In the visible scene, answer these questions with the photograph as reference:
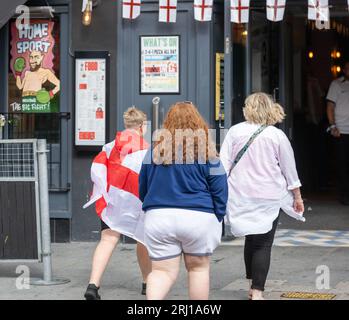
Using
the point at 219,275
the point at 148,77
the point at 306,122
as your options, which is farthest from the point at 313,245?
the point at 306,122

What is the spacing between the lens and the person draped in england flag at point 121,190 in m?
7.94

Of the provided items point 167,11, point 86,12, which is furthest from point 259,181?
point 86,12

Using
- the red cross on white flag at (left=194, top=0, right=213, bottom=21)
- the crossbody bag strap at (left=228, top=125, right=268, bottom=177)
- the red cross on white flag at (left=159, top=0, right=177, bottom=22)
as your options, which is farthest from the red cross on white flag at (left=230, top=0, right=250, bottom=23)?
the crossbody bag strap at (left=228, top=125, right=268, bottom=177)

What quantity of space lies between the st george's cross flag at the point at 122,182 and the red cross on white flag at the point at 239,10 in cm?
309

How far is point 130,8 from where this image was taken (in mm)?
10594

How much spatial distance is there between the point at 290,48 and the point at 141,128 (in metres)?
6.22

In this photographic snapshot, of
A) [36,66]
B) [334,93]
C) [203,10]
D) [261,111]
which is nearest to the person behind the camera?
[261,111]

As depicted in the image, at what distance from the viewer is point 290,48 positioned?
1377 cm

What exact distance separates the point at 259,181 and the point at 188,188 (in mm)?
1381

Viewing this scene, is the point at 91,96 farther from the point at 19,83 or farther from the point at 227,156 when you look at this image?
the point at 227,156

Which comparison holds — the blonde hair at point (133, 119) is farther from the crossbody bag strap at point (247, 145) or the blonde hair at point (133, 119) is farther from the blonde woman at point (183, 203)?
the blonde woman at point (183, 203)

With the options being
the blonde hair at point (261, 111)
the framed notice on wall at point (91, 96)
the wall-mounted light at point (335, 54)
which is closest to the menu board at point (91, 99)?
the framed notice on wall at point (91, 96)
